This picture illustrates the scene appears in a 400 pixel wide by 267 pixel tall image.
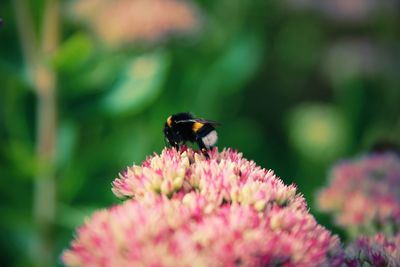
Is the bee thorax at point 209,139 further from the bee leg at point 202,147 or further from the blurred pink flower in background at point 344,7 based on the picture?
the blurred pink flower in background at point 344,7

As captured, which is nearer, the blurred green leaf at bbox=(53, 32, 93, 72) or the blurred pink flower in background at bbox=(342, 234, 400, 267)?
the blurred pink flower in background at bbox=(342, 234, 400, 267)

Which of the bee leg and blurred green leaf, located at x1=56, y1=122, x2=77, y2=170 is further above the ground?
blurred green leaf, located at x1=56, y1=122, x2=77, y2=170

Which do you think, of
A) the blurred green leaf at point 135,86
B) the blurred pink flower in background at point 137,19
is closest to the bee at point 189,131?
the blurred green leaf at point 135,86

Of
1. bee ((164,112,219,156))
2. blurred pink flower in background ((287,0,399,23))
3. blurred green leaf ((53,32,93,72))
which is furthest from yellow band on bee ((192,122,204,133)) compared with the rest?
blurred pink flower in background ((287,0,399,23))

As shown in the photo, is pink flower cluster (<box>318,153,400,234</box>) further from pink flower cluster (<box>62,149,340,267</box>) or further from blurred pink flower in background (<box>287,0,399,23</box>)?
blurred pink flower in background (<box>287,0,399,23</box>)

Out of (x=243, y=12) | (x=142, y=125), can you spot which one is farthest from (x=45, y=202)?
(x=243, y=12)

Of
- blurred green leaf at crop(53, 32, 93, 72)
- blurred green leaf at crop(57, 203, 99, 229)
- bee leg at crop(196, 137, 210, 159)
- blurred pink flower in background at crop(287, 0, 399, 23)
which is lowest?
bee leg at crop(196, 137, 210, 159)

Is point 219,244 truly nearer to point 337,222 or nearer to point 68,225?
point 337,222
